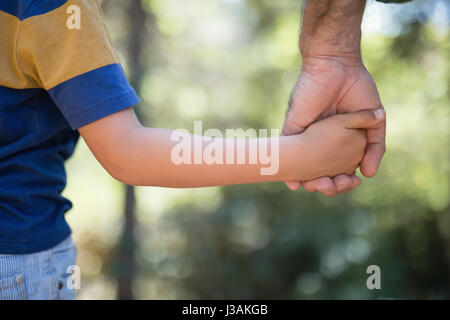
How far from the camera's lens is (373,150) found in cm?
121

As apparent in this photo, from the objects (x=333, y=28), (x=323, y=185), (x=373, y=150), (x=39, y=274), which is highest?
(x=333, y=28)

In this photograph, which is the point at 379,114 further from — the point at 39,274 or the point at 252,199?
the point at 252,199

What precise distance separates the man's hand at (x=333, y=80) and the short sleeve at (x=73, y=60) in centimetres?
58

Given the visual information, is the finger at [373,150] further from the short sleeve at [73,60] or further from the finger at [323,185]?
the short sleeve at [73,60]

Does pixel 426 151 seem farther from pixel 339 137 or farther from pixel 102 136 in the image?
pixel 102 136

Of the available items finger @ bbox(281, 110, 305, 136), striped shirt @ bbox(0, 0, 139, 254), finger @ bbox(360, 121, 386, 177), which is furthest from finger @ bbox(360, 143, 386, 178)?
striped shirt @ bbox(0, 0, 139, 254)

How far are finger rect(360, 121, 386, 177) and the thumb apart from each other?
0.15 feet

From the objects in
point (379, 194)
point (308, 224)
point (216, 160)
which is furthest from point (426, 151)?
point (216, 160)

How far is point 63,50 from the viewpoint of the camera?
842 mm

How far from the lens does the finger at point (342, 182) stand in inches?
45.6

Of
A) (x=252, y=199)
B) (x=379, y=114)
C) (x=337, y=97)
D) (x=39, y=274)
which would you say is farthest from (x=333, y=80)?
(x=252, y=199)

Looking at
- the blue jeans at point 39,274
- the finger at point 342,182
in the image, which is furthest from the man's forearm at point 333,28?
the blue jeans at point 39,274

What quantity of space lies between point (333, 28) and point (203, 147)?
56 cm

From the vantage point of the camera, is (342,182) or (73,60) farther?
(342,182)
